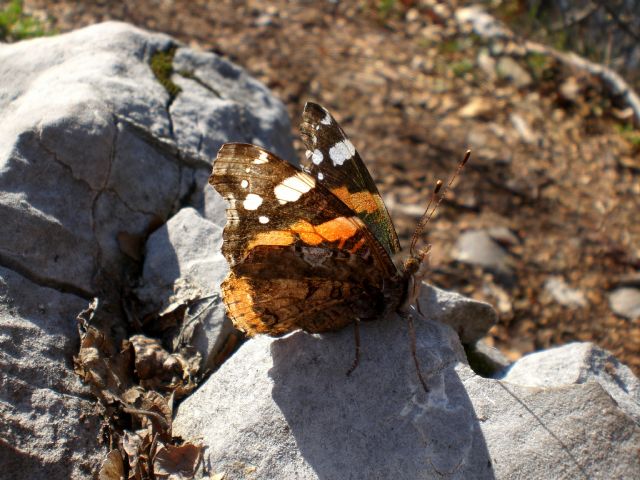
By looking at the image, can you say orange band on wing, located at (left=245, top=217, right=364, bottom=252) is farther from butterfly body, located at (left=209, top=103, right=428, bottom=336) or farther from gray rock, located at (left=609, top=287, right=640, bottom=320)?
gray rock, located at (left=609, top=287, right=640, bottom=320)

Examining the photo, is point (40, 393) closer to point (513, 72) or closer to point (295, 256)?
point (295, 256)

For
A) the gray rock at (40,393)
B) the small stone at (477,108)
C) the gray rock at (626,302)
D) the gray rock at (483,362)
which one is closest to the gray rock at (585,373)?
the gray rock at (483,362)

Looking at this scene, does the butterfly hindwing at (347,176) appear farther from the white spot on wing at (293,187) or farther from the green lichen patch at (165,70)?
the green lichen patch at (165,70)

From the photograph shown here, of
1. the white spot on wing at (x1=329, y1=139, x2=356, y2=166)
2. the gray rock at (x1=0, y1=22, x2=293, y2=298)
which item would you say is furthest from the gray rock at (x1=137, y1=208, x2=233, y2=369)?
the white spot on wing at (x1=329, y1=139, x2=356, y2=166)

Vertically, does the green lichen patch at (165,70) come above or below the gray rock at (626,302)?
above

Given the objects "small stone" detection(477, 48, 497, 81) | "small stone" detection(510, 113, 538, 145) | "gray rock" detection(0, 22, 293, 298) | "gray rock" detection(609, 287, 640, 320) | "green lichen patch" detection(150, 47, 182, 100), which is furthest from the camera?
"small stone" detection(477, 48, 497, 81)
